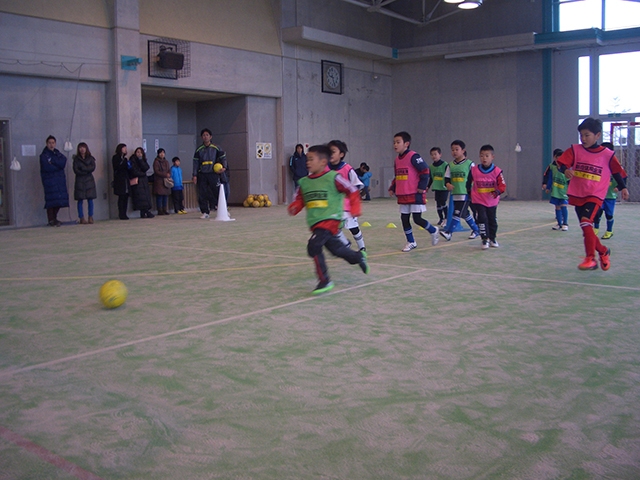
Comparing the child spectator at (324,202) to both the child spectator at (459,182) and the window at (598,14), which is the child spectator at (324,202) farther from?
the window at (598,14)

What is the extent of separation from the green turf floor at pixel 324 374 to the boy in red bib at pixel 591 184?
1.17ft

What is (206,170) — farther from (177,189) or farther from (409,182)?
(409,182)

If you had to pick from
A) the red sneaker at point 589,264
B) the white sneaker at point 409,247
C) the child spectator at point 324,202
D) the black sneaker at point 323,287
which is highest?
the child spectator at point 324,202

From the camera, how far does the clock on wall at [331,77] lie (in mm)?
25759

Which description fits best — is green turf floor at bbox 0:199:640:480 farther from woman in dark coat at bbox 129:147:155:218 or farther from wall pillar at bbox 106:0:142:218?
wall pillar at bbox 106:0:142:218

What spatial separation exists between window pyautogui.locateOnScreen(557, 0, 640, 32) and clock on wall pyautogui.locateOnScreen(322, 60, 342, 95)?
874 cm

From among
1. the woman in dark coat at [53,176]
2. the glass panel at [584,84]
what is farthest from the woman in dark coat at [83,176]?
the glass panel at [584,84]

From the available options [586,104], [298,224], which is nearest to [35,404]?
[298,224]

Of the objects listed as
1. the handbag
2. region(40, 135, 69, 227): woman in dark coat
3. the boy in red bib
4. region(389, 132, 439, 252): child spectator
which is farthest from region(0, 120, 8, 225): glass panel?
the boy in red bib

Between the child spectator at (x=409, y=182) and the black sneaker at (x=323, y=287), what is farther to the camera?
the child spectator at (x=409, y=182)

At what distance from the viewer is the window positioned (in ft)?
79.3

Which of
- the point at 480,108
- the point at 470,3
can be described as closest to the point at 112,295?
the point at 470,3

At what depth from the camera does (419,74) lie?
1137 inches

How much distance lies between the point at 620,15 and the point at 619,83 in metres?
2.46
